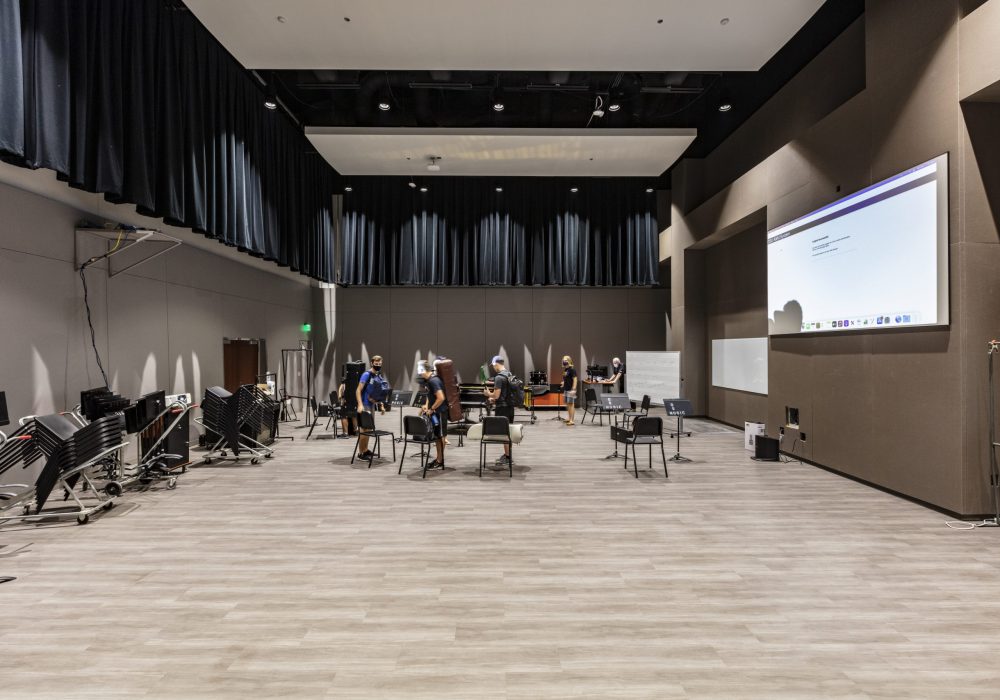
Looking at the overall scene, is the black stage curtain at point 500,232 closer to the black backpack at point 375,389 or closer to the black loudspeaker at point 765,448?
the black backpack at point 375,389

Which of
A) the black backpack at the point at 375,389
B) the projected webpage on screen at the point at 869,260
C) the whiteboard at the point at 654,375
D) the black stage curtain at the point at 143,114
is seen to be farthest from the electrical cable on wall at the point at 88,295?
the whiteboard at the point at 654,375

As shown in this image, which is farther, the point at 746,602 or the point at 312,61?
the point at 312,61

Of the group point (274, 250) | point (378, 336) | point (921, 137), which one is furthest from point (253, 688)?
point (378, 336)

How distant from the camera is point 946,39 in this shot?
4.52 meters

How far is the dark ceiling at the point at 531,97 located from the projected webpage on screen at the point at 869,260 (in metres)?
3.18

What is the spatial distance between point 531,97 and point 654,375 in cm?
684

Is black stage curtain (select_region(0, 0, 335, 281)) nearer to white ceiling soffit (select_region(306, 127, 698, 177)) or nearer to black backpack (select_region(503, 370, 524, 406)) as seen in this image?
white ceiling soffit (select_region(306, 127, 698, 177))

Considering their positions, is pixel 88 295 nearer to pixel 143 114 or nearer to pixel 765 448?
pixel 143 114

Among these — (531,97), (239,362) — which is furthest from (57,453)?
(531,97)

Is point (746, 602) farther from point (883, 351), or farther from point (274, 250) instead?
point (274, 250)

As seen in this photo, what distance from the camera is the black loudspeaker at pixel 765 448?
6914 millimetres

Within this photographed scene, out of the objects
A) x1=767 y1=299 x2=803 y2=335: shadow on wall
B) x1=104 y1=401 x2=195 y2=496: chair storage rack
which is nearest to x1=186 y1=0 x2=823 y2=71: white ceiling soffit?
x1=767 y1=299 x2=803 y2=335: shadow on wall

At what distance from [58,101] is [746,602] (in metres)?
7.12

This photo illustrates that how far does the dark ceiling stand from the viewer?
8.42m
